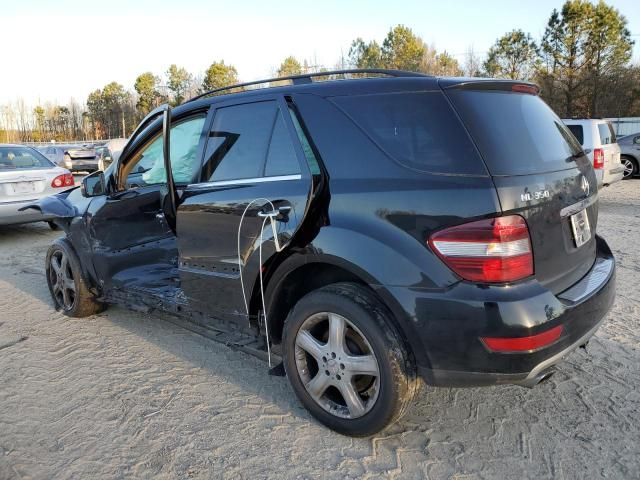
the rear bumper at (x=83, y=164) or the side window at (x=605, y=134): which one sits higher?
the rear bumper at (x=83, y=164)

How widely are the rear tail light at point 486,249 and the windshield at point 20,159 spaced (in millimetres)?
8262

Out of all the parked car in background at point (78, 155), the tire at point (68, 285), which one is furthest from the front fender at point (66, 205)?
the parked car in background at point (78, 155)

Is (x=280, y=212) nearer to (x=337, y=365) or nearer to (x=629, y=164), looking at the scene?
(x=337, y=365)

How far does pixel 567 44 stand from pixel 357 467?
119ft

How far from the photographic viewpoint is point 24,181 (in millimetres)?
8211

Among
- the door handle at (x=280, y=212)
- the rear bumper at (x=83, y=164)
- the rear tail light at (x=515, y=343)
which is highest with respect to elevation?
the rear bumper at (x=83, y=164)

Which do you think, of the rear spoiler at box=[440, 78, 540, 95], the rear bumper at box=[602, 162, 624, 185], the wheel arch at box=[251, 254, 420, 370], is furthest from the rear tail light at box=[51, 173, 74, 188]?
the rear bumper at box=[602, 162, 624, 185]

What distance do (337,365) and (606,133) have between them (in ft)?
33.8

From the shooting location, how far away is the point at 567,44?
107 feet

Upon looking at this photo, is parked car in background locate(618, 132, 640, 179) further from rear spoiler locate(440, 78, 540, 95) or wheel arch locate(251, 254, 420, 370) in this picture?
wheel arch locate(251, 254, 420, 370)

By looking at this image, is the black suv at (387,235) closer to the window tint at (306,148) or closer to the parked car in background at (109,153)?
the window tint at (306,148)

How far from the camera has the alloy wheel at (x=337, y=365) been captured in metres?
2.70

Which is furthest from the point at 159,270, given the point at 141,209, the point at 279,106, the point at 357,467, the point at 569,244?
the point at 569,244

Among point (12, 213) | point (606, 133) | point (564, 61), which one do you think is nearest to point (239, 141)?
point (12, 213)
